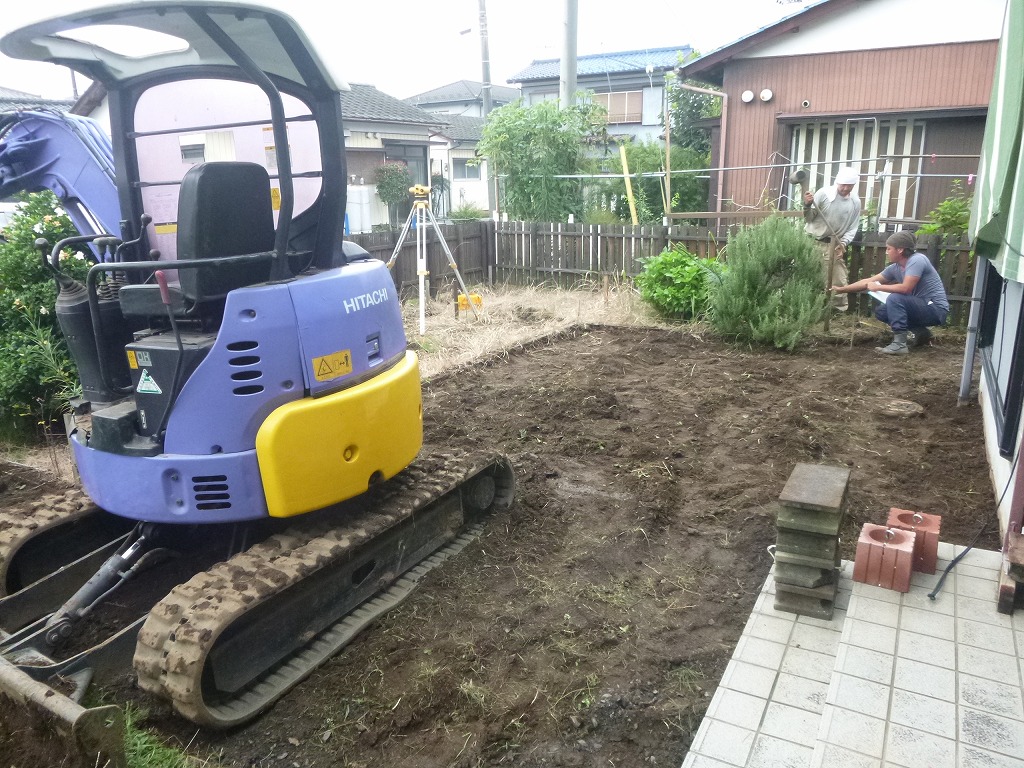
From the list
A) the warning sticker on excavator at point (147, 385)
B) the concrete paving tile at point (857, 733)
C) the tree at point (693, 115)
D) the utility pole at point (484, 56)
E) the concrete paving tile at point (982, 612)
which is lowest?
the concrete paving tile at point (857, 733)

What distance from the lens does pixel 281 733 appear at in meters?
3.00

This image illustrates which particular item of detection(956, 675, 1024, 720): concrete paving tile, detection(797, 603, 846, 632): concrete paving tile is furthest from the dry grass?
detection(956, 675, 1024, 720): concrete paving tile

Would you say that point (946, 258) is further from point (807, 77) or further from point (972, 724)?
point (972, 724)

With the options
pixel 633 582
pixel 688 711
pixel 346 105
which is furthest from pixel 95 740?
pixel 346 105

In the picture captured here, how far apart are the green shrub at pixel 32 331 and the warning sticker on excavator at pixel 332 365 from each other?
10.9ft

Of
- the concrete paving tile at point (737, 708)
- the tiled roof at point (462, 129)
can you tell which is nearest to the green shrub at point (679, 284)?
the concrete paving tile at point (737, 708)

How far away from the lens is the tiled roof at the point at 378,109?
23422 mm

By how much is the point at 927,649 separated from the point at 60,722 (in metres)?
2.96

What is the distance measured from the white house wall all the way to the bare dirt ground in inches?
230

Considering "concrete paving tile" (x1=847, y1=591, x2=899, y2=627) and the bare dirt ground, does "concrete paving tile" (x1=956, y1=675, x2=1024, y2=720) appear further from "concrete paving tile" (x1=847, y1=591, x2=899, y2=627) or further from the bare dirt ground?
the bare dirt ground

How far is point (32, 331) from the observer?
5949 millimetres

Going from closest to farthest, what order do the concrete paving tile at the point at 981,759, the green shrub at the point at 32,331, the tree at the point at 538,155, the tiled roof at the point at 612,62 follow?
the concrete paving tile at the point at 981,759 < the green shrub at the point at 32,331 < the tree at the point at 538,155 < the tiled roof at the point at 612,62

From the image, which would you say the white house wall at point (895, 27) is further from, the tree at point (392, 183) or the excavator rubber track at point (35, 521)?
the tree at point (392, 183)

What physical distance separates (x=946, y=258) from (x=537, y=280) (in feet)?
19.6
